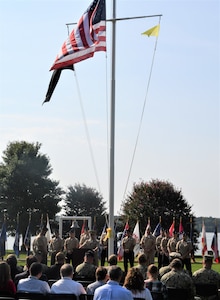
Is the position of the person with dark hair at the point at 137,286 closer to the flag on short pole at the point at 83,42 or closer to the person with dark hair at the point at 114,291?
the person with dark hair at the point at 114,291

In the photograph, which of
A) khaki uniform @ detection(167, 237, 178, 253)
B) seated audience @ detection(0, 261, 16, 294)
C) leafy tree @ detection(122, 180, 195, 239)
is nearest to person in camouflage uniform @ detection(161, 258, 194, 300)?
seated audience @ detection(0, 261, 16, 294)

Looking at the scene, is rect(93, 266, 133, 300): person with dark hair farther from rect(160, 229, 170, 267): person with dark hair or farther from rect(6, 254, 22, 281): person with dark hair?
rect(160, 229, 170, 267): person with dark hair

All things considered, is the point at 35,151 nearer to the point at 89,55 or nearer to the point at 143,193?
the point at 143,193

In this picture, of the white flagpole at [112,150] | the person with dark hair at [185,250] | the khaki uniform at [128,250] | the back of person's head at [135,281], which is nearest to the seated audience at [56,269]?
the white flagpole at [112,150]

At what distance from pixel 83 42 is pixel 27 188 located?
46030 millimetres

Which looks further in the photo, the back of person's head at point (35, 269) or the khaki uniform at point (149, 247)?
the khaki uniform at point (149, 247)

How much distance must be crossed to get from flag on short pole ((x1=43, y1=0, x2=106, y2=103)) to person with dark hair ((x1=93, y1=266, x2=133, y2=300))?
9.88m

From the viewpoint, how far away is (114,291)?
8.69 m

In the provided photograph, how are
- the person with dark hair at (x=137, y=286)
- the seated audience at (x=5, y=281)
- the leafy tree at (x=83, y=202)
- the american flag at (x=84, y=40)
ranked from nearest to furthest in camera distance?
1. the person with dark hair at (x=137, y=286)
2. the seated audience at (x=5, y=281)
3. the american flag at (x=84, y=40)
4. the leafy tree at (x=83, y=202)

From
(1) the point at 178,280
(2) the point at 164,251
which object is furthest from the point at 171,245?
(1) the point at 178,280

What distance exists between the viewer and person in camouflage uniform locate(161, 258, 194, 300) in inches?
440

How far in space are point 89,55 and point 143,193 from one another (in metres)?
36.0

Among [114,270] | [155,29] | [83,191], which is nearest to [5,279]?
[114,270]

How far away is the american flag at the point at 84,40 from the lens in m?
18.0
